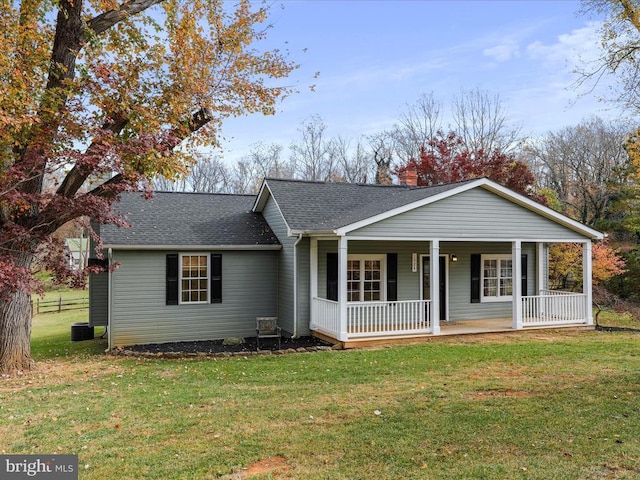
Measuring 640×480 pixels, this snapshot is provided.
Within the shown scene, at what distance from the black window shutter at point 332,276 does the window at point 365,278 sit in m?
0.42

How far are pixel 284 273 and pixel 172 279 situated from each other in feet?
9.75

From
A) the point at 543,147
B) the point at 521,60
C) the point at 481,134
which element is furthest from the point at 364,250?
the point at 543,147

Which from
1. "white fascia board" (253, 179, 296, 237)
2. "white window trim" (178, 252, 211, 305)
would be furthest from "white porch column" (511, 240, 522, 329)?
"white window trim" (178, 252, 211, 305)

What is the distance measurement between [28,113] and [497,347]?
10.4 meters

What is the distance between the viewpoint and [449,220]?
40.4 feet

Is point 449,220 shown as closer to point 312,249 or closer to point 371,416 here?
point 312,249

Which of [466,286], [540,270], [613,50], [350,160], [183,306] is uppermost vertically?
[350,160]

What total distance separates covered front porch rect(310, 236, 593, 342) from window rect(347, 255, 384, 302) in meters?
0.03

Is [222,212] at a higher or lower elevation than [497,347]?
higher

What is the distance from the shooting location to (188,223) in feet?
44.5

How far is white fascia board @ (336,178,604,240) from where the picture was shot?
11312 millimetres

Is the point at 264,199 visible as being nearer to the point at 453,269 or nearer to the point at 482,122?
the point at 453,269

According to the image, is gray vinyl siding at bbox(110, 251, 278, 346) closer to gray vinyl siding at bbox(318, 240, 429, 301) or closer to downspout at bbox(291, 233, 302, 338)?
downspout at bbox(291, 233, 302, 338)

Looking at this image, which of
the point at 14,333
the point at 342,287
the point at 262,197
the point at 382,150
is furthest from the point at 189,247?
the point at 382,150
